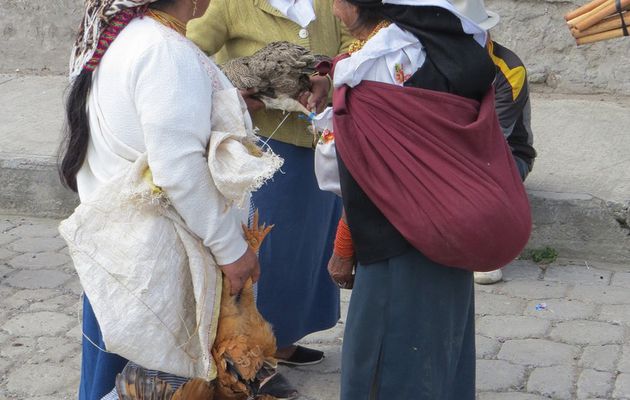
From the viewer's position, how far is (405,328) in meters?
2.90

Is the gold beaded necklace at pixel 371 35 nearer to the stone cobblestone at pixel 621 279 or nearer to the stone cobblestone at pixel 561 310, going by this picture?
the stone cobblestone at pixel 561 310

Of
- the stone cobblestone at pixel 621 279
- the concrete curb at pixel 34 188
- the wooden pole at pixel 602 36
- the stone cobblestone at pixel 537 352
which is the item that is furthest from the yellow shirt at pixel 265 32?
the concrete curb at pixel 34 188

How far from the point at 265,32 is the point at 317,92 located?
1.39 ft

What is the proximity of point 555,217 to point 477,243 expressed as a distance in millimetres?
2842

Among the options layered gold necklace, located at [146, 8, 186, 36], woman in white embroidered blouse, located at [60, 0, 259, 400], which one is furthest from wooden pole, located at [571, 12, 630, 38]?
layered gold necklace, located at [146, 8, 186, 36]

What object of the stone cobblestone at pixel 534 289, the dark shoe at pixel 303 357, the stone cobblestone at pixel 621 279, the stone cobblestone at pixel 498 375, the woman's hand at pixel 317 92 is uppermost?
the woman's hand at pixel 317 92

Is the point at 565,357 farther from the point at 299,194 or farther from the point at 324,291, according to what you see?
the point at 299,194

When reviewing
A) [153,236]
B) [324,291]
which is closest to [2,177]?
[324,291]

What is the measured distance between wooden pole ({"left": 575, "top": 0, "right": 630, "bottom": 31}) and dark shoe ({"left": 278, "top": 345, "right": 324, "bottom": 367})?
1795 mm

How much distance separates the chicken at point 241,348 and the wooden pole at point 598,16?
204 cm

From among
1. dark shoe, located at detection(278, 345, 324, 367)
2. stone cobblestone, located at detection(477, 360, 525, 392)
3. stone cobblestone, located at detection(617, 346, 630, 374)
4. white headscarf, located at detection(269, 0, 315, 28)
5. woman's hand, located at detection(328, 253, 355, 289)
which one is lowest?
dark shoe, located at detection(278, 345, 324, 367)

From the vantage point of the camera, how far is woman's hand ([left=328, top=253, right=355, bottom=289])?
3.06 meters

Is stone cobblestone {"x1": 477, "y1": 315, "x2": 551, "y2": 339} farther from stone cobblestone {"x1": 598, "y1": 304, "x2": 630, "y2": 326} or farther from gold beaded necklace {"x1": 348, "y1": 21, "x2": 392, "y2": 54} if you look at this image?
gold beaded necklace {"x1": 348, "y1": 21, "x2": 392, "y2": 54}

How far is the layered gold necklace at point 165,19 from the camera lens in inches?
111
